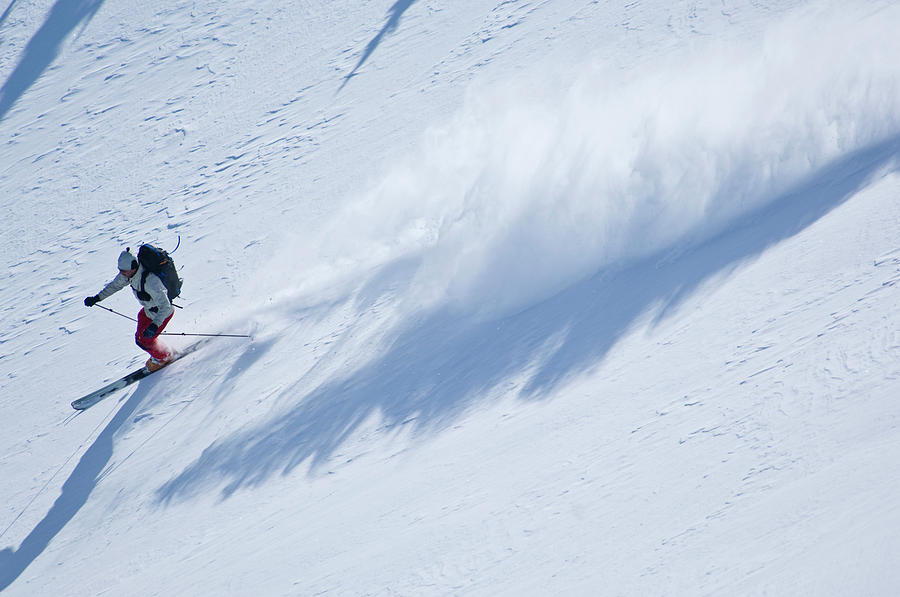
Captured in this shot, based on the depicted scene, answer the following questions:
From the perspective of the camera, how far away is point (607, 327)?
671cm

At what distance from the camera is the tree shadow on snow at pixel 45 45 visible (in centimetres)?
1051

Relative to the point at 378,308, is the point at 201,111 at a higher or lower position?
higher

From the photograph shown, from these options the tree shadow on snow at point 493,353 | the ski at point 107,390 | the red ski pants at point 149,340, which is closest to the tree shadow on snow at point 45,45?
the red ski pants at point 149,340

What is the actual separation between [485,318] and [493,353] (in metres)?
0.44

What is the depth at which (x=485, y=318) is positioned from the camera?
715cm

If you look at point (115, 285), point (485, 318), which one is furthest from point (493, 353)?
point (115, 285)

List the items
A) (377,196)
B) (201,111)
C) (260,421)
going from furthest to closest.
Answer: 1. (201,111)
2. (377,196)
3. (260,421)

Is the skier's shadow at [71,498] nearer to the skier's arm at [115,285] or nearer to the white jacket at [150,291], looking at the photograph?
the white jacket at [150,291]

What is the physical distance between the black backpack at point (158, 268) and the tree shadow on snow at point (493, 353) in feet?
4.74

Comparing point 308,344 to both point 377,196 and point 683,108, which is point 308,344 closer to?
point 377,196

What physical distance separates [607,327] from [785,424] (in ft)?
5.55

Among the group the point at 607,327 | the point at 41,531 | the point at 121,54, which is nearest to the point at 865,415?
the point at 607,327

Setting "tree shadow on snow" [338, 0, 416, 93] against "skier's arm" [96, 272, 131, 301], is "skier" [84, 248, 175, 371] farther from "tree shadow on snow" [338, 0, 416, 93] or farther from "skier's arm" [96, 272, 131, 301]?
"tree shadow on snow" [338, 0, 416, 93]

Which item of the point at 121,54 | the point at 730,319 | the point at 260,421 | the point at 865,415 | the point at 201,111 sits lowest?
the point at 865,415
